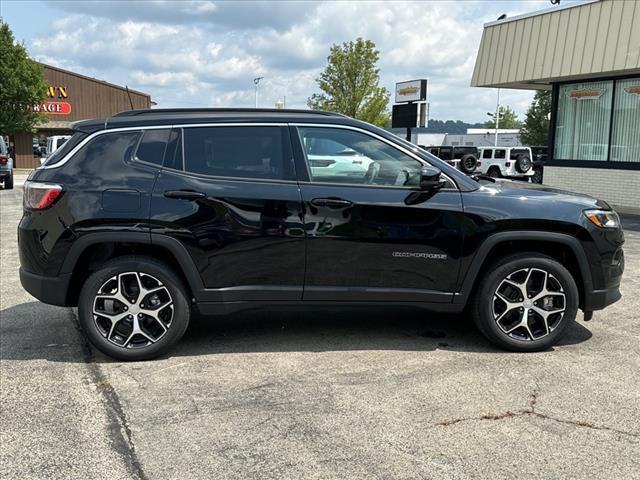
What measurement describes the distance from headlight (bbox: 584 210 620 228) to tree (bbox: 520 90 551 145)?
5043 cm

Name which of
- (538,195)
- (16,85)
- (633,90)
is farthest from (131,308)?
(16,85)

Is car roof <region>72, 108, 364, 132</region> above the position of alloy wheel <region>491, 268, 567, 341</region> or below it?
above

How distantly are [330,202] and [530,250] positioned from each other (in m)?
1.58

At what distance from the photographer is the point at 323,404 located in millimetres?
3664

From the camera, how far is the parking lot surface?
9.84ft

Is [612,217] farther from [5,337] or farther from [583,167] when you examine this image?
[583,167]

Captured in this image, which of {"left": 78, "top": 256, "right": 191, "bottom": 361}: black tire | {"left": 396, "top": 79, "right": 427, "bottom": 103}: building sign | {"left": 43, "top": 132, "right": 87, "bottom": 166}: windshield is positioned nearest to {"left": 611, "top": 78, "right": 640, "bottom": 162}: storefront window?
{"left": 396, "top": 79, "right": 427, "bottom": 103}: building sign

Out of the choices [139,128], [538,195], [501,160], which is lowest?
[538,195]

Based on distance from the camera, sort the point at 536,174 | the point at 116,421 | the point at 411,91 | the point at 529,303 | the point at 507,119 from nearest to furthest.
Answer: the point at 116,421 < the point at 529,303 < the point at 411,91 < the point at 536,174 < the point at 507,119

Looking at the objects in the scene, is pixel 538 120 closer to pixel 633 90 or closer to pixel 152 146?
pixel 633 90

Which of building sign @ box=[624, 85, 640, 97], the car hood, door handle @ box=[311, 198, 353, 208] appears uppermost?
building sign @ box=[624, 85, 640, 97]

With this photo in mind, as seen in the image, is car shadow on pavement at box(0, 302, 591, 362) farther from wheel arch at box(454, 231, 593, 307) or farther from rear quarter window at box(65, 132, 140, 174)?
rear quarter window at box(65, 132, 140, 174)

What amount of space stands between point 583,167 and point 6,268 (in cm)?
1398

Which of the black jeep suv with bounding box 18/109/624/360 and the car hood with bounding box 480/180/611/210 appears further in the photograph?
the car hood with bounding box 480/180/611/210
